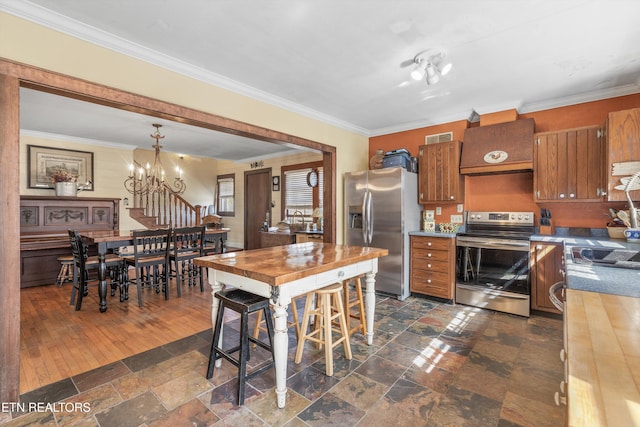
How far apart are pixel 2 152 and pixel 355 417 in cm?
265

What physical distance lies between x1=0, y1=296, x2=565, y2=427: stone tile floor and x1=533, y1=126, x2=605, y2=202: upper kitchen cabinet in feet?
5.03

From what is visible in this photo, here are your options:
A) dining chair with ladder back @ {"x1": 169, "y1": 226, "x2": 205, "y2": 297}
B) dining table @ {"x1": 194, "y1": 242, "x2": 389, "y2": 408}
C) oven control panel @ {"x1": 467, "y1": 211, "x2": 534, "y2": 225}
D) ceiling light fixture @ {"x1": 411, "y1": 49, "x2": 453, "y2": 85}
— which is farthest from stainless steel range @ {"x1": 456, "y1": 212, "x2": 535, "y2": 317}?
dining chair with ladder back @ {"x1": 169, "y1": 226, "x2": 205, "y2": 297}

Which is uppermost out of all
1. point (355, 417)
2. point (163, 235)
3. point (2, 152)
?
point (2, 152)

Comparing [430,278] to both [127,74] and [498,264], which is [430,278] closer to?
[498,264]

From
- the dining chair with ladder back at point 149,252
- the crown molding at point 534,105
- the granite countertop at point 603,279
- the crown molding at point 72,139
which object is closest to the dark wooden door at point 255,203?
the crown molding at point 72,139

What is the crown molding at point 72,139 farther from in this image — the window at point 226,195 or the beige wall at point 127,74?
the beige wall at point 127,74

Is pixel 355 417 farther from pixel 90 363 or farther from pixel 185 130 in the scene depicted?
pixel 185 130

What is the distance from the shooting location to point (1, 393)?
1848 mm

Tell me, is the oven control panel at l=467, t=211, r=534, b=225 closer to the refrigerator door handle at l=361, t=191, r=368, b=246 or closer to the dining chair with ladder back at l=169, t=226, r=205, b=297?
the refrigerator door handle at l=361, t=191, r=368, b=246

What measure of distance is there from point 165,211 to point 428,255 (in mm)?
5923

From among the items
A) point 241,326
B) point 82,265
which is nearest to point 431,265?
point 241,326

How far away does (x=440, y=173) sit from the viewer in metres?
4.09

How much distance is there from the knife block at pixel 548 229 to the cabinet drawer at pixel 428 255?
109 cm

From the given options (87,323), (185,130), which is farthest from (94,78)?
(185,130)
